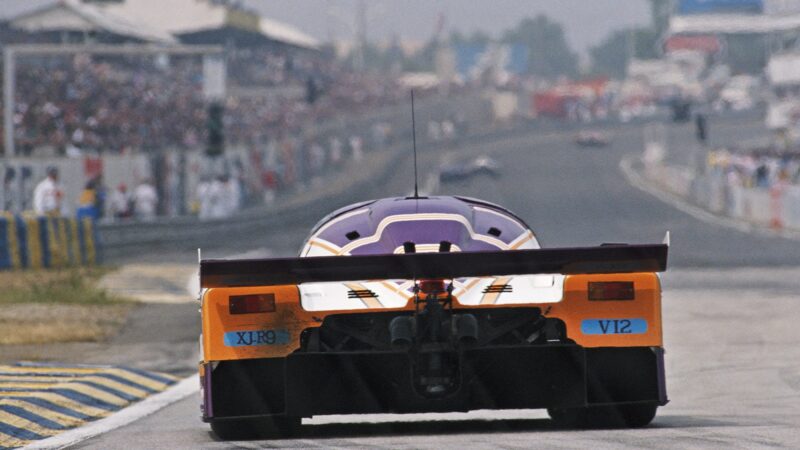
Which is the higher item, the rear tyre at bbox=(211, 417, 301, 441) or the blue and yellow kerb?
the rear tyre at bbox=(211, 417, 301, 441)

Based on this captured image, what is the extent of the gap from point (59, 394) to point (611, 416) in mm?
4342

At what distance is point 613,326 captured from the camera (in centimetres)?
852

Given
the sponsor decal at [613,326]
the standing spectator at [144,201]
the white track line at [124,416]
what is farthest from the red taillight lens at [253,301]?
the standing spectator at [144,201]

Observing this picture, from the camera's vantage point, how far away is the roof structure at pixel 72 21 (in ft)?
167

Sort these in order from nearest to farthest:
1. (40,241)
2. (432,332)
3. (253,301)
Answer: (432,332)
(253,301)
(40,241)

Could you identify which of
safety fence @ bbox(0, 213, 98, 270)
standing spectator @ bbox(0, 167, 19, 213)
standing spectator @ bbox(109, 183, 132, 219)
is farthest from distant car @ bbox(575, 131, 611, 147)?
safety fence @ bbox(0, 213, 98, 270)

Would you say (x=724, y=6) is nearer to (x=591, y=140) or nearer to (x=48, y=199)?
(x=591, y=140)

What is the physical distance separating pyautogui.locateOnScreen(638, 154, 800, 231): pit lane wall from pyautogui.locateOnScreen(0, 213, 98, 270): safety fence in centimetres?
2318

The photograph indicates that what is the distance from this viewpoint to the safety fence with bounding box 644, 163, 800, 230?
4809cm

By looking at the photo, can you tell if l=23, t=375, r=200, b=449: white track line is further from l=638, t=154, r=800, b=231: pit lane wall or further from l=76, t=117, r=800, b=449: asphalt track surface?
l=638, t=154, r=800, b=231: pit lane wall

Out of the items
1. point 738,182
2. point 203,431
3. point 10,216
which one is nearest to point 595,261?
point 203,431

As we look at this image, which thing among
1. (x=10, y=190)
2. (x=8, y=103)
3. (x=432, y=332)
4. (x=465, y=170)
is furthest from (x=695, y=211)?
(x=432, y=332)

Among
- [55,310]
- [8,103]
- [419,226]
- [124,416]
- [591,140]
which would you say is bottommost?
[591,140]

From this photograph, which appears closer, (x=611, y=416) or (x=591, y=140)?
(x=611, y=416)
